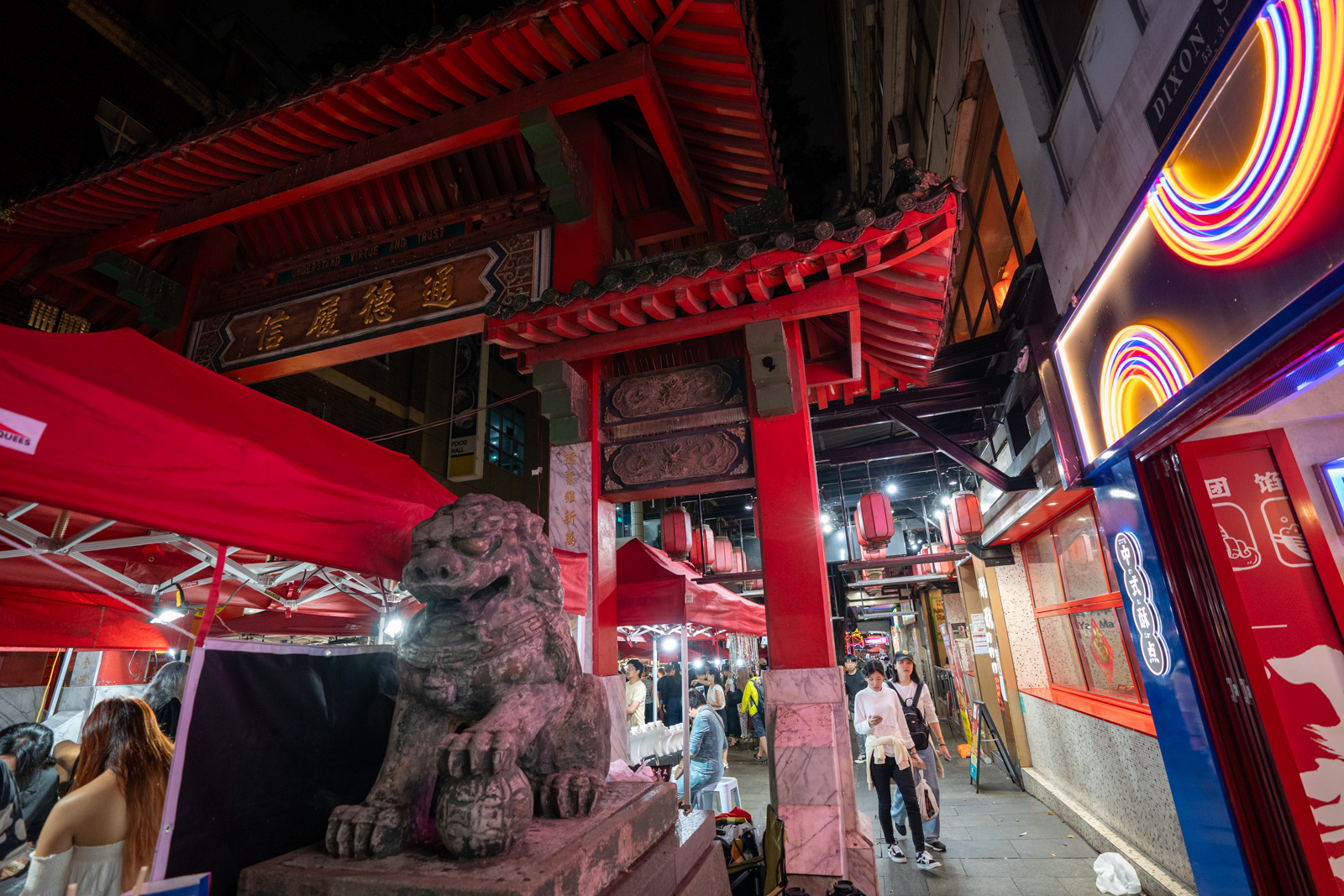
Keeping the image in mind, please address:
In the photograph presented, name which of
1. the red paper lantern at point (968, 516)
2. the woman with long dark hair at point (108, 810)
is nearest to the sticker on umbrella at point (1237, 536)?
the red paper lantern at point (968, 516)

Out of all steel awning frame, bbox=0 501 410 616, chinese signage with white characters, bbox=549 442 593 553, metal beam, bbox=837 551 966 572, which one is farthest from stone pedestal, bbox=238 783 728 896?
metal beam, bbox=837 551 966 572

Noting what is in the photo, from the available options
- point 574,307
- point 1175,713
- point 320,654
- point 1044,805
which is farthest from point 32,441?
point 1044,805

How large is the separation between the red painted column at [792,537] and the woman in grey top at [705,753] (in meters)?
2.67

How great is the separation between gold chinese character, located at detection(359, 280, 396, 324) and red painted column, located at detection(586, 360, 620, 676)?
215 centimetres

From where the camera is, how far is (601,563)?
5008mm

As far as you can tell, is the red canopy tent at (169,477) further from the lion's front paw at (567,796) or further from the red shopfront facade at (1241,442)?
the red shopfront facade at (1241,442)

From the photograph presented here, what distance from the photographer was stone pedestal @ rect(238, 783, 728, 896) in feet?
4.86

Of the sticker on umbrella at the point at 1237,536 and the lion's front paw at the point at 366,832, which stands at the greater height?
the sticker on umbrella at the point at 1237,536

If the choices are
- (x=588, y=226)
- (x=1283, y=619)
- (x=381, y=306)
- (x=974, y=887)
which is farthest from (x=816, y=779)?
(x=381, y=306)

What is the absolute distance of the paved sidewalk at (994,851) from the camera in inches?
201

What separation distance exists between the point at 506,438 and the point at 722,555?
6.01m

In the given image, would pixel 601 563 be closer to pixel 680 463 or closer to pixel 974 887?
pixel 680 463

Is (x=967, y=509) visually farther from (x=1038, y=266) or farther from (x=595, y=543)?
(x=595, y=543)

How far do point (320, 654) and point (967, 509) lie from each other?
8422 mm
